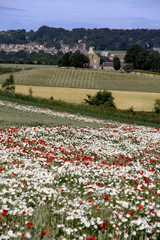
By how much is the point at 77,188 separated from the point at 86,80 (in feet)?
321

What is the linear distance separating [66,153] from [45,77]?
94.4 meters

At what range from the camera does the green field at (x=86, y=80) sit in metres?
97.6

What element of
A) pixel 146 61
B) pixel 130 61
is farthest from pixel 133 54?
pixel 146 61

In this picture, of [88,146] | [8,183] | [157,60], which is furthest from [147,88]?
[8,183]

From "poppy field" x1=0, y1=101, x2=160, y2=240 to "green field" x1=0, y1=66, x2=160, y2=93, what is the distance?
78.9m

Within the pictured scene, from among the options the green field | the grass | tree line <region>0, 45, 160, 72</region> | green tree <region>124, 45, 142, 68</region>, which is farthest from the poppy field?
green tree <region>124, 45, 142, 68</region>

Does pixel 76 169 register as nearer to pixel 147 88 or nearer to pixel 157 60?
pixel 147 88

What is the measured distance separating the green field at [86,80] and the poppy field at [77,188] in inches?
3105

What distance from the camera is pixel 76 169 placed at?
11.1 metres

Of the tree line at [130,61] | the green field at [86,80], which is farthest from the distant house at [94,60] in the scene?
the green field at [86,80]

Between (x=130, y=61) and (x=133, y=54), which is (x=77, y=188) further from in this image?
(x=130, y=61)

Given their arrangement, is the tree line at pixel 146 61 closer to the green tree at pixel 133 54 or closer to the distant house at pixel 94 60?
the green tree at pixel 133 54

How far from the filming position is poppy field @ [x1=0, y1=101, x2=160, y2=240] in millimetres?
6465

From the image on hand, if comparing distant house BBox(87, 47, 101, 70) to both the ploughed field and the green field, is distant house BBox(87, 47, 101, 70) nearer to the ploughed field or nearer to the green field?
the green field
